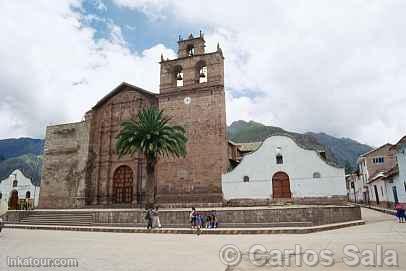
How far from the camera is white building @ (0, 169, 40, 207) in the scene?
41469 mm

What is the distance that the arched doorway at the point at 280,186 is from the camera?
23.9 meters

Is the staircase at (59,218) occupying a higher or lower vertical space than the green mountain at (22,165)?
lower

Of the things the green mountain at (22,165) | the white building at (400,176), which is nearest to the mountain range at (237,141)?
the green mountain at (22,165)

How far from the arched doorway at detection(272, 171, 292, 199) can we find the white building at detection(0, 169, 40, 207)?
32.7m

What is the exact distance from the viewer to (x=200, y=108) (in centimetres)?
2758

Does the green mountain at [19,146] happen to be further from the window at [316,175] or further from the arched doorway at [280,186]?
the window at [316,175]

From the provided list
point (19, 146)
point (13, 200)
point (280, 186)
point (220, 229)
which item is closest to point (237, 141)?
point (19, 146)

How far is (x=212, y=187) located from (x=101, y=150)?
13082mm

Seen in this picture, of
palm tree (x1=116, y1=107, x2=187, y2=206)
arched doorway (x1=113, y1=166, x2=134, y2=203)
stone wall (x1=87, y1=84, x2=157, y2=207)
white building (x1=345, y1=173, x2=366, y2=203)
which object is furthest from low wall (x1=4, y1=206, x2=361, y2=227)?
white building (x1=345, y1=173, x2=366, y2=203)

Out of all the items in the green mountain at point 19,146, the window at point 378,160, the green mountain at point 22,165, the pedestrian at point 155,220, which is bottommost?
the pedestrian at point 155,220

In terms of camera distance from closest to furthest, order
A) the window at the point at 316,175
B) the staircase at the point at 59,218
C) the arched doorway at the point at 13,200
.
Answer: the staircase at the point at 59,218 < the window at the point at 316,175 < the arched doorway at the point at 13,200

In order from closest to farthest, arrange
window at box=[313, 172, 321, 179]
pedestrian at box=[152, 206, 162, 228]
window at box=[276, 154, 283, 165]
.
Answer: pedestrian at box=[152, 206, 162, 228] → window at box=[313, 172, 321, 179] → window at box=[276, 154, 283, 165]

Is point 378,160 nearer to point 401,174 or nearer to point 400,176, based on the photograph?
point 400,176

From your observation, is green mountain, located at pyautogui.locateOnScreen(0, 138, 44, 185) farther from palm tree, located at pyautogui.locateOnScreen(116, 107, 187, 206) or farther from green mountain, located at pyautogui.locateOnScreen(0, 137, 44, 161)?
palm tree, located at pyautogui.locateOnScreen(116, 107, 187, 206)
